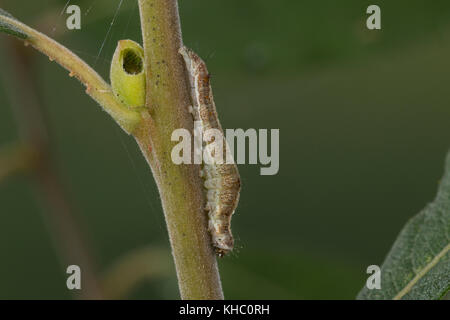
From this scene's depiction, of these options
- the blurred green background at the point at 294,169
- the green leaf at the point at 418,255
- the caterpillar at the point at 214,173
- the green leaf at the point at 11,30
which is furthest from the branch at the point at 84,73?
the blurred green background at the point at 294,169

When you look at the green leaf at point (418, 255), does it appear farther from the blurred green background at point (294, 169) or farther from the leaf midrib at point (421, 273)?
the blurred green background at point (294, 169)

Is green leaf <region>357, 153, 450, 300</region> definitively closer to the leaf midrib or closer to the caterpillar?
the leaf midrib

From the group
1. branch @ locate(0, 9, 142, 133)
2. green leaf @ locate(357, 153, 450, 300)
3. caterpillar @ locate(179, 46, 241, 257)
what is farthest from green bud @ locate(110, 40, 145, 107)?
green leaf @ locate(357, 153, 450, 300)

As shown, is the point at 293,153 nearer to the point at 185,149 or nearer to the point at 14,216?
the point at 14,216

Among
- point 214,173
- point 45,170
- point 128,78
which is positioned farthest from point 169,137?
point 45,170

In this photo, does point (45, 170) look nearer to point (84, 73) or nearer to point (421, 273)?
point (84, 73)
